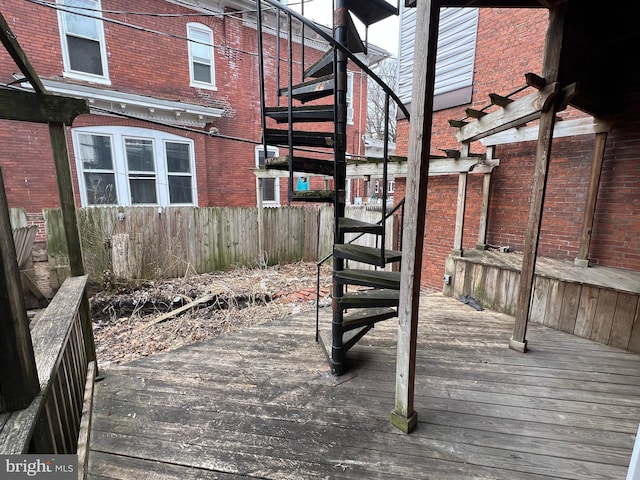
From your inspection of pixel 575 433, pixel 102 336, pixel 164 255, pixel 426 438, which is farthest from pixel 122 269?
pixel 575 433

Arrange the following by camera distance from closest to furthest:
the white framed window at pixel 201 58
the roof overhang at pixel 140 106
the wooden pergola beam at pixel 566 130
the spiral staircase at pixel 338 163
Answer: the spiral staircase at pixel 338 163, the wooden pergola beam at pixel 566 130, the roof overhang at pixel 140 106, the white framed window at pixel 201 58

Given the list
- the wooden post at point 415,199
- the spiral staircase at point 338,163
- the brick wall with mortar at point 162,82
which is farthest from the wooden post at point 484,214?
the brick wall with mortar at point 162,82

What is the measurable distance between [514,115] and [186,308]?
14.6 ft

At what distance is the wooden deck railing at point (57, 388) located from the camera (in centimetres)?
84

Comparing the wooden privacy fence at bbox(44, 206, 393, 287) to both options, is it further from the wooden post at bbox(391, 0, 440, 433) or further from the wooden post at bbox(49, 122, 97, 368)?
the wooden post at bbox(391, 0, 440, 433)

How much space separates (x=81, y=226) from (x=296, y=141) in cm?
417

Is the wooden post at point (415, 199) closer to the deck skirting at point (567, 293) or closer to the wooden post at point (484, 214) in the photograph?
the deck skirting at point (567, 293)

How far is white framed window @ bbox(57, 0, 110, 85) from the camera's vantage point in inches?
207

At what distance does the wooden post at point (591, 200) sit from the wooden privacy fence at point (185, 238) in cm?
359

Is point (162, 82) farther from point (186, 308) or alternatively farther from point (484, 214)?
point (484, 214)

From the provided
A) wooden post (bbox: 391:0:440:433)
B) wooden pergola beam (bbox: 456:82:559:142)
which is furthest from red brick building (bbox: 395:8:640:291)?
wooden post (bbox: 391:0:440:433)

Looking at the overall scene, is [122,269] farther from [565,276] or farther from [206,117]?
[565,276]

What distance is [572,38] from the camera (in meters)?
2.42

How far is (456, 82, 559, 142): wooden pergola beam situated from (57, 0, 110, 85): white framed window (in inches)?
A: 252
